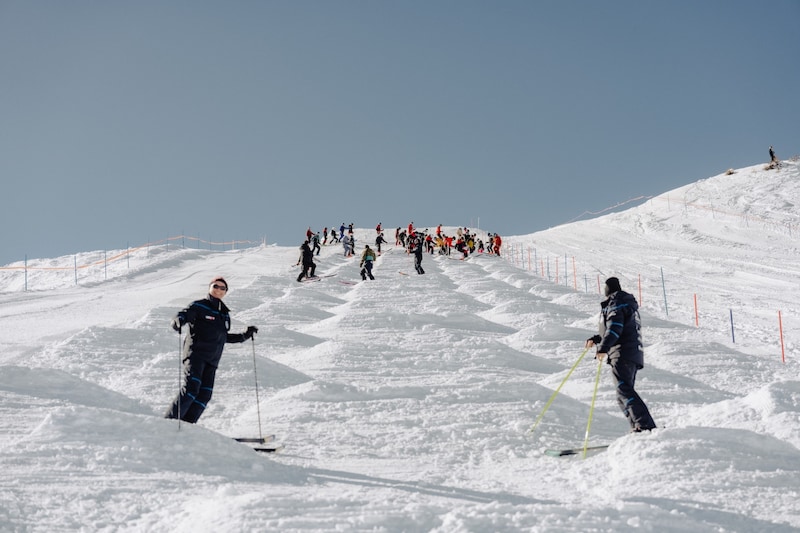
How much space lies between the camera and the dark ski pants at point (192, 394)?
231 inches

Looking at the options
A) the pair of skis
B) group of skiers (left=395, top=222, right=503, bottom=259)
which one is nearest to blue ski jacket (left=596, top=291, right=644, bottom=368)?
the pair of skis

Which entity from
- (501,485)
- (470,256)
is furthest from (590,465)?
(470,256)

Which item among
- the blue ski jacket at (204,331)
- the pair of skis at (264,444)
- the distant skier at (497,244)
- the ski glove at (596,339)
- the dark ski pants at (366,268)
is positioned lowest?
the pair of skis at (264,444)

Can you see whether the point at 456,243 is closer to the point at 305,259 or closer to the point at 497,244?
the point at 497,244

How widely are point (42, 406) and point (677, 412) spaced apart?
7.45 metres

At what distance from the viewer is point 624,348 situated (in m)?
6.18

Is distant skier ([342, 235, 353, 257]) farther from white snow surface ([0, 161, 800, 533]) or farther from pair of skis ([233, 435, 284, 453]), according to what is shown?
pair of skis ([233, 435, 284, 453])

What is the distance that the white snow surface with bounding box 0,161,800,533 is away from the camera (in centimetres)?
409

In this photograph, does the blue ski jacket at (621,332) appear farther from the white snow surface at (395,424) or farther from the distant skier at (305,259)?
the distant skier at (305,259)

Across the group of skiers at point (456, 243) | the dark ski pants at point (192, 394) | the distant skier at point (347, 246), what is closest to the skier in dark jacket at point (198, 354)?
the dark ski pants at point (192, 394)

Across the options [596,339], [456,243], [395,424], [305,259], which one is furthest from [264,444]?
[456,243]

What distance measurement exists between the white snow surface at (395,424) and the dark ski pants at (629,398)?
267 mm

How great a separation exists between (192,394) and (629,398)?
13.4 ft

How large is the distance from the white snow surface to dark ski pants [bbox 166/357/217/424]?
28 centimetres
